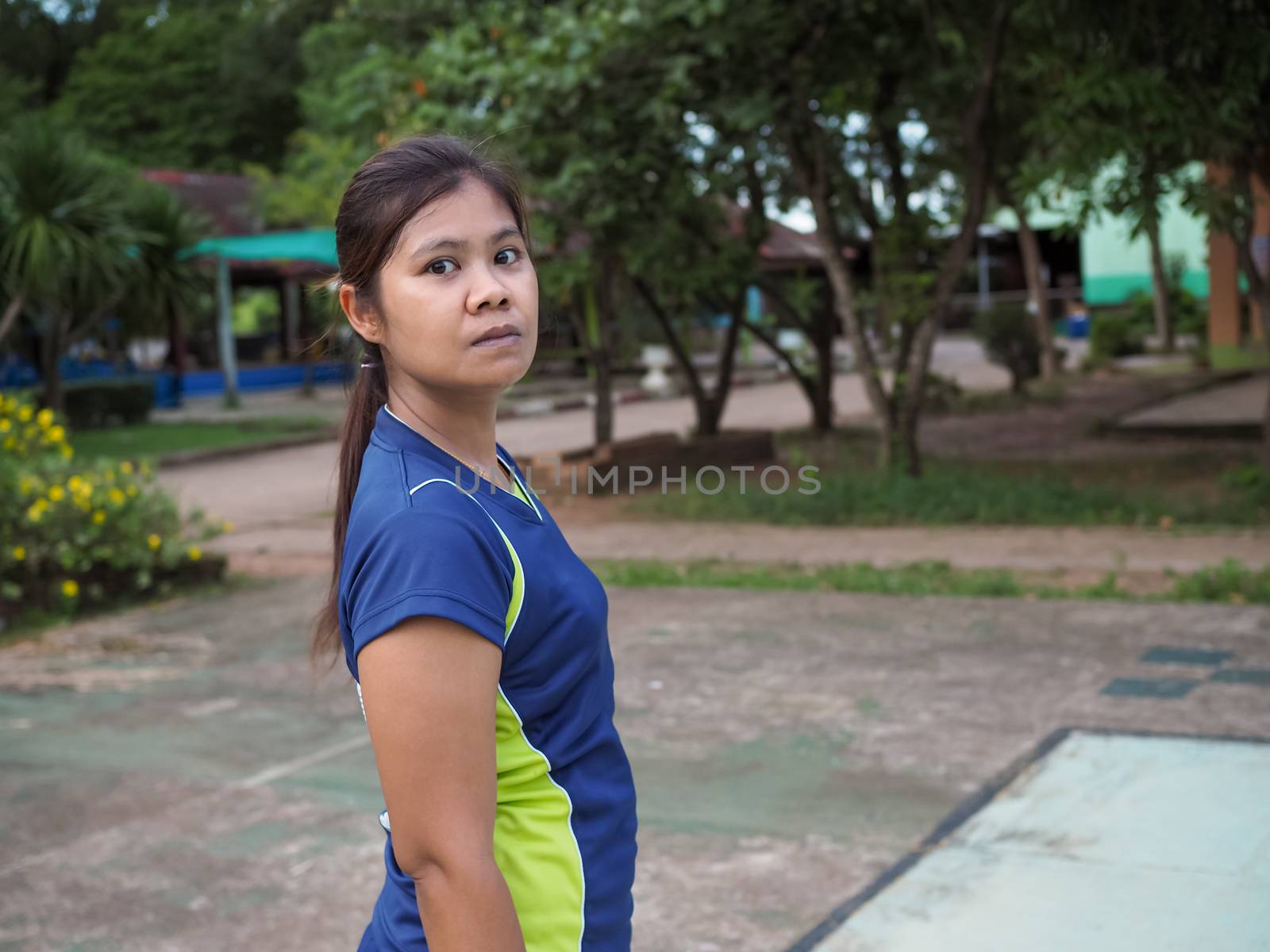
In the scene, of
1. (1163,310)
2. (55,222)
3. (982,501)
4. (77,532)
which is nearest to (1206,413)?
(982,501)

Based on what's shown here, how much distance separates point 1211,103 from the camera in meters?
8.66

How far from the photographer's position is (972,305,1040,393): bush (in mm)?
20953

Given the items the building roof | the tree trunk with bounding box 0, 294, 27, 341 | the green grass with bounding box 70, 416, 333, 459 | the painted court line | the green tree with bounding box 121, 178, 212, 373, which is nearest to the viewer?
the painted court line

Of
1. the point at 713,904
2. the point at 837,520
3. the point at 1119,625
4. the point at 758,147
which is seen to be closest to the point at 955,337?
the point at 758,147

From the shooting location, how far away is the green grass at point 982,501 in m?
9.48

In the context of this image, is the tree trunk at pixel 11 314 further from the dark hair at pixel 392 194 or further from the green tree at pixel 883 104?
the dark hair at pixel 392 194

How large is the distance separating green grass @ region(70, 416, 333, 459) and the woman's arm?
17131 millimetres

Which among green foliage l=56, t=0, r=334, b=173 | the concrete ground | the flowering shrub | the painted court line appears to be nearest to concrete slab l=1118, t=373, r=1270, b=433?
the concrete ground

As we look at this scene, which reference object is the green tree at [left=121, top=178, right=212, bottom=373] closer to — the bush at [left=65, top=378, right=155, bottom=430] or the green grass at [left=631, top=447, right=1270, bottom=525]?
the bush at [left=65, top=378, right=155, bottom=430]

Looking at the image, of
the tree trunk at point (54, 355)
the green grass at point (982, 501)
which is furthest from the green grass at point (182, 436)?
the green grass at point (982, 501)

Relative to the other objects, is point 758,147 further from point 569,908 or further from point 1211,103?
point 569,908

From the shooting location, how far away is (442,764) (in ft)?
4.58

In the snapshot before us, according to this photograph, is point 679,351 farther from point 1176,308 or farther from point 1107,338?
point 1176,308

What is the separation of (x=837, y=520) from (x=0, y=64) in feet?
106
